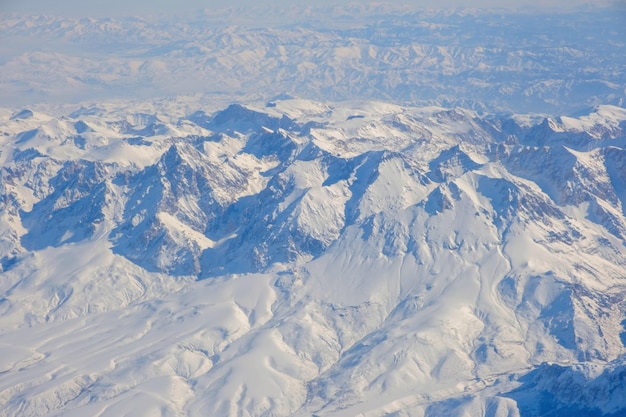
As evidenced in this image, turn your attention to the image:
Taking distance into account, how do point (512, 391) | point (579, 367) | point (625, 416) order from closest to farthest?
point (625, 416), point (579, 367), point (512, 391)

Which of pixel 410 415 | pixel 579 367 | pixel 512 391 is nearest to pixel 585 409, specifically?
pixel 579 367

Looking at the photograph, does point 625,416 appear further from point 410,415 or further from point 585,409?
point 410,415

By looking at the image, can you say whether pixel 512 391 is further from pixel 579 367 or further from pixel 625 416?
pixel 625 416

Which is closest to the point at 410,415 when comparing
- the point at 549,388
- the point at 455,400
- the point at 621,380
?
the point at 455,400

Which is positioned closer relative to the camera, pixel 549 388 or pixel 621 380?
pixel 621 380

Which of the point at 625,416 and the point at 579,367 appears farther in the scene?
the point at 579,367

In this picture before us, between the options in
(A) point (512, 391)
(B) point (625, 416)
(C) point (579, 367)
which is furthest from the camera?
(A) point (512, 391)

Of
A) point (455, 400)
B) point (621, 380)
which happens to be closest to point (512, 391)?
point (455, 400)

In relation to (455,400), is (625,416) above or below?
above

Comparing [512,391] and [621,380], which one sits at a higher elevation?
[621,380]
